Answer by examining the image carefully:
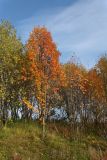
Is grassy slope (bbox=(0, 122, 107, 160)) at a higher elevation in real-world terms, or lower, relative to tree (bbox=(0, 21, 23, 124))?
lower

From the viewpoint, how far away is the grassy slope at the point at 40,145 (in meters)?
47.2

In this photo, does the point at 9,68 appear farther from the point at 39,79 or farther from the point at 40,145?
the point at 40,145

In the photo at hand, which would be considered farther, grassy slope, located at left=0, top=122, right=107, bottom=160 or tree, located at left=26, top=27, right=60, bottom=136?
tree, located at left=26, top=27, right=60, bottom=136

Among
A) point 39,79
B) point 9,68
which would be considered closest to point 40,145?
point 39,79

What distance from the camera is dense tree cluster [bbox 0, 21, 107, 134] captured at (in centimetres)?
5506

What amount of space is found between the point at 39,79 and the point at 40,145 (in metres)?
8.89

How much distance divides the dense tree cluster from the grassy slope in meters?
2.51

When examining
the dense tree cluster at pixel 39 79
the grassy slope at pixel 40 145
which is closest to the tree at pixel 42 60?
the dense tree cluster at pixel 39 79

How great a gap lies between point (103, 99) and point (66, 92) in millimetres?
6000

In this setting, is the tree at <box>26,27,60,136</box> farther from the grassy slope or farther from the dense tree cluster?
the grassy slope

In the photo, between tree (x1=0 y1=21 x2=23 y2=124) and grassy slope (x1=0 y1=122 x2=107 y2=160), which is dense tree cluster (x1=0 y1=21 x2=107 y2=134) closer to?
tree (x1=0 y1=21 x2=23 y2=124)

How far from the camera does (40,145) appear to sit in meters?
50.6

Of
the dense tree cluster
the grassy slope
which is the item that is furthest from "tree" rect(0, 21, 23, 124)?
the grassy slope

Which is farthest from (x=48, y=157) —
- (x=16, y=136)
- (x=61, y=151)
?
(x=16, y=136)
